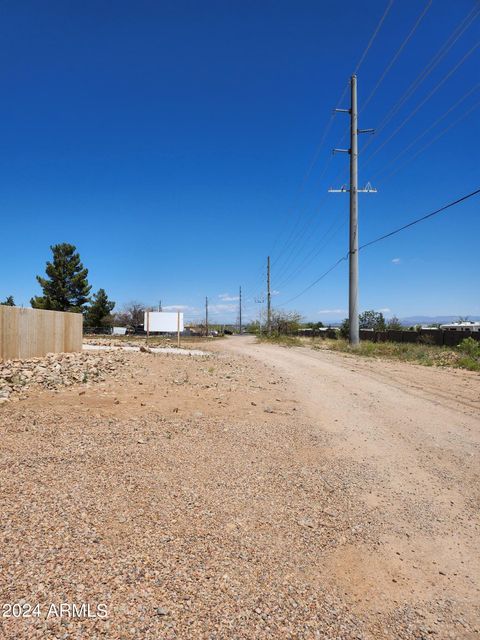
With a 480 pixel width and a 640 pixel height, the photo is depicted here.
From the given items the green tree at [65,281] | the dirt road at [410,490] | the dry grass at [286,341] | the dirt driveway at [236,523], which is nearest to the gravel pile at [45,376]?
the dirt driveway at [236,523]

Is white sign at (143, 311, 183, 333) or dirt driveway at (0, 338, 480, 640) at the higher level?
white sign at (143, 311, 183, 333)

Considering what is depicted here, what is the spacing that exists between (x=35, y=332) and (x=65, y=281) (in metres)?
44.0

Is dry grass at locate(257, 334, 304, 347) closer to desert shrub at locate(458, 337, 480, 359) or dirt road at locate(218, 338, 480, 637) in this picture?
desert shrub at locate(458, 337, 480, 359)

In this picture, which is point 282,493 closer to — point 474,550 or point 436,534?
point 436,534

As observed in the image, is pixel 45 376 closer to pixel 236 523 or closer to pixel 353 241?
pixel 236 523

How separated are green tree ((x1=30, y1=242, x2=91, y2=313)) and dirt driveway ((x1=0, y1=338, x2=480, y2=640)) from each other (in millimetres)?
51569

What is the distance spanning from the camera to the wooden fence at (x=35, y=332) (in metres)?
12.8

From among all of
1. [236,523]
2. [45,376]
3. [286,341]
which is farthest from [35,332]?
[286,341]

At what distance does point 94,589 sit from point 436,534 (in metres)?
2.72

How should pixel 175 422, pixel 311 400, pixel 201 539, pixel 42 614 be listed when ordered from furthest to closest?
pixel 311 400, pixel 175 422, pixel 201 539, pixel 42 614

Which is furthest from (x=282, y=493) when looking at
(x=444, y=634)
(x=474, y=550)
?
(x=444, y=634)

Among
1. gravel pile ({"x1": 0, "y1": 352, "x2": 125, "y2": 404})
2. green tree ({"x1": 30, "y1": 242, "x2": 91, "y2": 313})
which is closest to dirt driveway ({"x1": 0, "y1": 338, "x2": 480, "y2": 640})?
gravel pile ({"x1": 0, "y1": 352, "x2": 125, "y2": 404})

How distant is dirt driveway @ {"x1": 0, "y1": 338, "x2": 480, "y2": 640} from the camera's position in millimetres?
2547

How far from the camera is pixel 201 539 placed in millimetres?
3346
